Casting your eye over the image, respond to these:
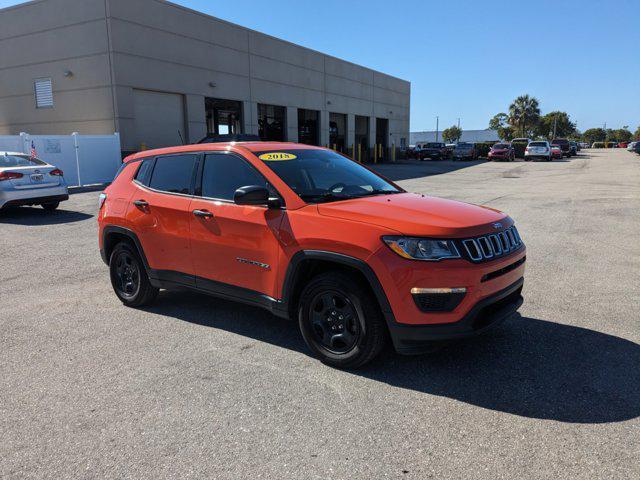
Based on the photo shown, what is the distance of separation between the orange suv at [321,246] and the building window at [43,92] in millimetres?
21625

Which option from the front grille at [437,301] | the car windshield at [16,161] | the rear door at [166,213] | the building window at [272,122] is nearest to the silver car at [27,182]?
the car windshield at [16,161]

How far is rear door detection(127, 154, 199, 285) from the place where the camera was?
4840 mm

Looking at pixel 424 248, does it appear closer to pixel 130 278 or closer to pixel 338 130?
pixel 130 278

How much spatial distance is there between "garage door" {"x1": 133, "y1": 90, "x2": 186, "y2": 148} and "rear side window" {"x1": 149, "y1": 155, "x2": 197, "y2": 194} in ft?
60.6

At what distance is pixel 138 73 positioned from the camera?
21984 millimetres

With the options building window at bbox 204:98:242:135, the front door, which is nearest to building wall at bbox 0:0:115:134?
building window at bbox 204:98:242:135

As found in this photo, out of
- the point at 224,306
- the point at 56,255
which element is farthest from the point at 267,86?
the point at 224,306

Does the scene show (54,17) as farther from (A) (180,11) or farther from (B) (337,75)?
(B) (337,75)

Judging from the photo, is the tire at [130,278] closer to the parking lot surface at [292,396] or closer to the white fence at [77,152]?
the parking lot surface at [292,396]

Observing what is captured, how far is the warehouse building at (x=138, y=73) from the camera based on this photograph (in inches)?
846

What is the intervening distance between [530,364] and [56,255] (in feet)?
23.7

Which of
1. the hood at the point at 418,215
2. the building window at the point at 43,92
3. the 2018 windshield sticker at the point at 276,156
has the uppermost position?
the building window at the point at 43,92

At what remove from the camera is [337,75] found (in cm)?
3641

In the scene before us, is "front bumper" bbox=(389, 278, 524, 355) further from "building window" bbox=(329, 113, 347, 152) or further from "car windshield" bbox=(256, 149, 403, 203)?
"building window" bbox=(329, 113, 347, 152)
